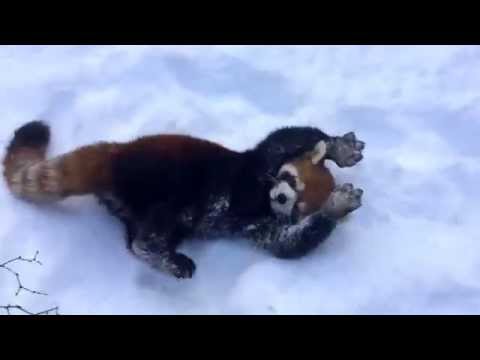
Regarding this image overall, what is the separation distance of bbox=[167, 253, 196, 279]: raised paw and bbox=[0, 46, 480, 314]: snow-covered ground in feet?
0.16

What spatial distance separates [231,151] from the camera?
3443mm

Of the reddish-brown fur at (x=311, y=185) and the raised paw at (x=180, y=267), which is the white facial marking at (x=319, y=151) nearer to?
the reddish-brown fur at (x=311, y=185)

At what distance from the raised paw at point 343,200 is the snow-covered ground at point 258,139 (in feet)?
0.75

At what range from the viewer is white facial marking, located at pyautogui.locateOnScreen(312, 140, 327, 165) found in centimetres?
340

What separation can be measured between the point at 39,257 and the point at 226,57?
1.74 metres

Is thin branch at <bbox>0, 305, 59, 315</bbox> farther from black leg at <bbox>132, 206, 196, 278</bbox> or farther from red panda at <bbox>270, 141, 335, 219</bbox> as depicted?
red panda at <bbox>270, 141, 335, 219</bbox>

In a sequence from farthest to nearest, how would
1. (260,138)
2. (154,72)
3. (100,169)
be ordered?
(154,72) → (260,138) → (100,169)

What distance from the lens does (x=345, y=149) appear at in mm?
3449

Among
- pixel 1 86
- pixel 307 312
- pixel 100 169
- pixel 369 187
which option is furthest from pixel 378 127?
pixel 1 86

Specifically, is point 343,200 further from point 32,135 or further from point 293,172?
point 32,135

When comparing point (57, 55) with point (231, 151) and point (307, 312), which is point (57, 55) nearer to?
point (231, 151)

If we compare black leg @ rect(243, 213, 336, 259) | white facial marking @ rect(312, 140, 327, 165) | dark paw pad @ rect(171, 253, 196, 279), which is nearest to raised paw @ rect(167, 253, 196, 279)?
dark paw pad @ rect(171, 253, 196, 279)

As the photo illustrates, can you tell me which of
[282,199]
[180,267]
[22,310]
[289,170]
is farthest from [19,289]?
[289,170]

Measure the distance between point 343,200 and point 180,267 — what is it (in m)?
0.86
